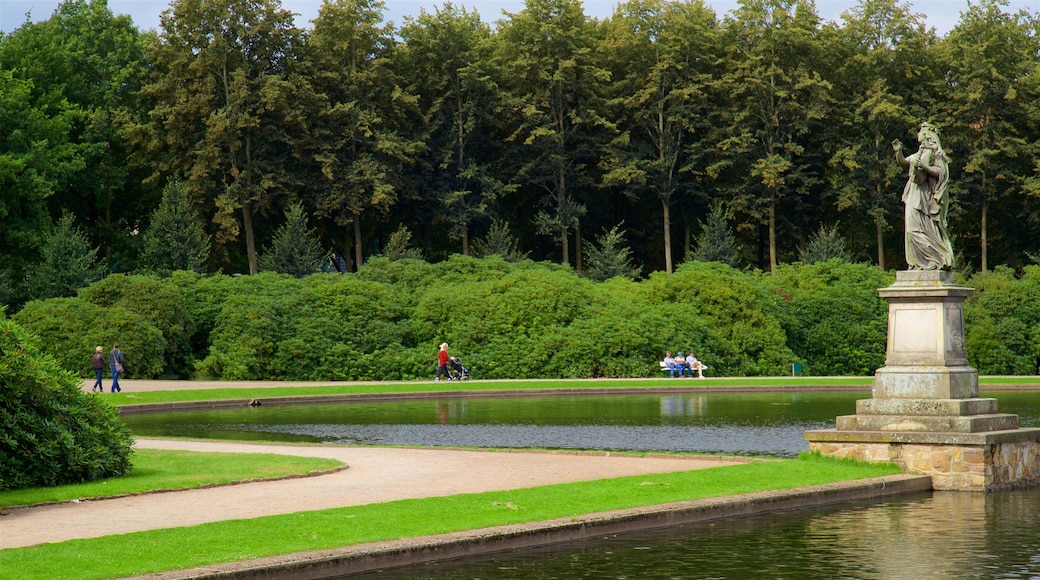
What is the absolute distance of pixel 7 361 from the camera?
56.1 ft

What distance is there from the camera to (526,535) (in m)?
13.2

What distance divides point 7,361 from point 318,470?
4.47 metres

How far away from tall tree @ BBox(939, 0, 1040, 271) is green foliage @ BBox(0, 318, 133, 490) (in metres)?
51.4

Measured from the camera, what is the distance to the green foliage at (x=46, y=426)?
664 inches

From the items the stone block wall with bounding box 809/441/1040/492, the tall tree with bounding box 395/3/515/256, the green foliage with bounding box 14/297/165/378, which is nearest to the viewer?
the stone block wall with bounding box 809/441/1040/492

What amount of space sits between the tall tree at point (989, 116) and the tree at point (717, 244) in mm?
11935

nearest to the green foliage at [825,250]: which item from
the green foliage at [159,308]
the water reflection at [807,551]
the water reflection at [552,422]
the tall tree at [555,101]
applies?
the tall tree at [555,101]

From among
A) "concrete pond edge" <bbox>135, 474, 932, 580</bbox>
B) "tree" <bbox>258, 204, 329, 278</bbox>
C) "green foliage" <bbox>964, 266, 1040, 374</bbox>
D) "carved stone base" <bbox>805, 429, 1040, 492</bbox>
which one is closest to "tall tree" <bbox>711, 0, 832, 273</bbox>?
"green foliage" <bbox>964, 266, 1040, 374</bbox>

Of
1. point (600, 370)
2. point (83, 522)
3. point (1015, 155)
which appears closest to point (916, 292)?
point (83, 522)

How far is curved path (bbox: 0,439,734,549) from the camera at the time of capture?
13852mm

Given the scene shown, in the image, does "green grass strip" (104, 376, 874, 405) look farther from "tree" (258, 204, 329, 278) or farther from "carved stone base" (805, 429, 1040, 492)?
"carved stone base" (805, 429, 1040, 492)

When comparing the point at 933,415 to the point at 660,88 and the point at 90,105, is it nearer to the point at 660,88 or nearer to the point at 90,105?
the point at 660,88

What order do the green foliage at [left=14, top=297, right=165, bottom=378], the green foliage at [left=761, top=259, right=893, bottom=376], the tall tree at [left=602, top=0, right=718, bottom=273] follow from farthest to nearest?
the tall tree at [left=602, top=0, right=718, bottom=273] < the green foliage at [left=761, top=259, right=893, bottom=376] < the green foliage at [left=14, top=297, right=165, bottom=378]

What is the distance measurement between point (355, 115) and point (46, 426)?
145 feet
